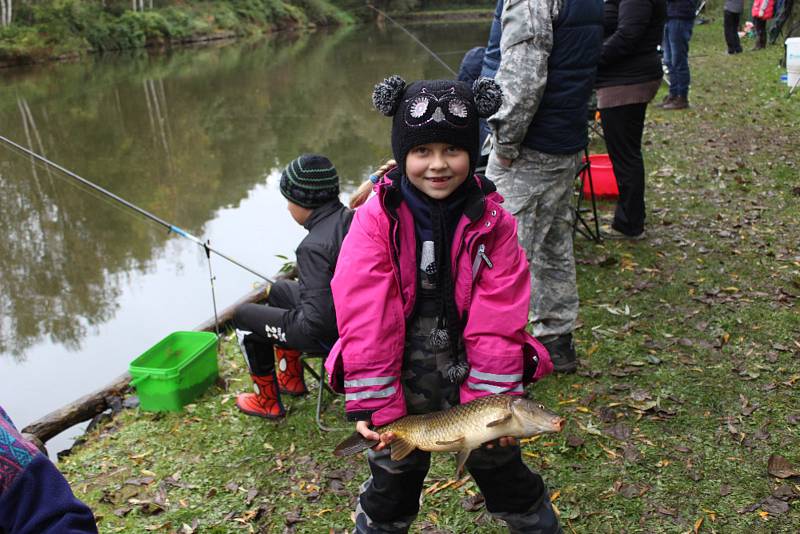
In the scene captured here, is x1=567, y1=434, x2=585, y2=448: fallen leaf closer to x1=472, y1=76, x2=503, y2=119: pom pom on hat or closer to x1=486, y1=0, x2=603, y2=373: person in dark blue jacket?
x1=486, y1=0, x2=603, y2=373: person in dark blue jacket

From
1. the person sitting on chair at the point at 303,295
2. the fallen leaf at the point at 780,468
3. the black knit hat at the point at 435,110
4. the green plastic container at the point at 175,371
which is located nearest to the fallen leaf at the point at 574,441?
the fallen leaf at the point at 780,468

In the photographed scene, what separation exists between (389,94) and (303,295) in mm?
1313

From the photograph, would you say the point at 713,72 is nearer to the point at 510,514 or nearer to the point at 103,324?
the point at 103,324

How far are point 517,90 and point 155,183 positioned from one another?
8.13 m

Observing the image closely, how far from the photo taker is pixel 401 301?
6.74 feet

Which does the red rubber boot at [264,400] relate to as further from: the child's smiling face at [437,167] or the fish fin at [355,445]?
the child's smiling face at [437,167]

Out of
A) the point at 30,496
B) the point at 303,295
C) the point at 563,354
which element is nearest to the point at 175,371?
the point at 303,295

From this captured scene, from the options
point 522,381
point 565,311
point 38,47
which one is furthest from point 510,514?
point 38,47

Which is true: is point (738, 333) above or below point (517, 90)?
below

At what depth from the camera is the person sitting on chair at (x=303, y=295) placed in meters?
3.15

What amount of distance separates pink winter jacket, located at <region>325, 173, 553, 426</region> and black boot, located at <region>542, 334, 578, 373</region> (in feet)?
5.81

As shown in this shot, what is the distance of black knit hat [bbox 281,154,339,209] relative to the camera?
3.30 metres

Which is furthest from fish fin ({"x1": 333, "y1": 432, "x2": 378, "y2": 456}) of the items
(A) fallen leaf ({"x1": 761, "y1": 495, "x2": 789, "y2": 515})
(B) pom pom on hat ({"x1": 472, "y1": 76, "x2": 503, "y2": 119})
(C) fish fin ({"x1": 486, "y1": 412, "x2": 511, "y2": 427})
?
(A) fallen leaf ({"x1": 761, "y1": 495, "x2": 789, "y2": 515})

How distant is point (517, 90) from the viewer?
3.20 metres
